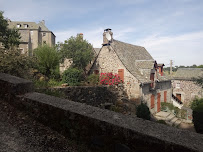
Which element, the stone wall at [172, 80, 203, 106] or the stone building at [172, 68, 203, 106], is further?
the stone building at [172, 68, 203, 106]

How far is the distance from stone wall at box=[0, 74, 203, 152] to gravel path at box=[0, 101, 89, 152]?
12cm

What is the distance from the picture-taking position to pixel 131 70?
48.9 feet

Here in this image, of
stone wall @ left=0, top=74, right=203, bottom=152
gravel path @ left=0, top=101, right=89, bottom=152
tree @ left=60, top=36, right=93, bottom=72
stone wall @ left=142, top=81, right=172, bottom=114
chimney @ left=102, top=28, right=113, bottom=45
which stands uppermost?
chimney @ left=102, top=28, right=113, bottom=45

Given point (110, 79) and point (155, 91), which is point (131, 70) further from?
point (155, 91)

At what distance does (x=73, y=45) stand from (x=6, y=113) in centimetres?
1302

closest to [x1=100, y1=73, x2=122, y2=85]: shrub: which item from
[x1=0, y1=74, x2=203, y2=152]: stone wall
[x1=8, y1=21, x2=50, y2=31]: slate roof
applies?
[x1=0, y1=74, x2=203, y2=152]: stone wall

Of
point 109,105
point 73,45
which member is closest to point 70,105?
point 109,105

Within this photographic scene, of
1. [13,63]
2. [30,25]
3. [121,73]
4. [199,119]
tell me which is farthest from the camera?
[30,25]

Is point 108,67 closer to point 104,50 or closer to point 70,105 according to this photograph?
point 104,50

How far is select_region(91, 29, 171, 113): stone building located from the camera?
14203 mm

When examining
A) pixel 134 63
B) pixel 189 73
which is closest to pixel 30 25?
pixel 134 63

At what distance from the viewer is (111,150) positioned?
202 centimetres

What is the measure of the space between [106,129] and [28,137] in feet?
4.65

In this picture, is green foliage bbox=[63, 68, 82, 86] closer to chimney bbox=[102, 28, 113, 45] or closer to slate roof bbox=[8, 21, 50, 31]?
chimney bbox=[102, 28, 113, 45]
